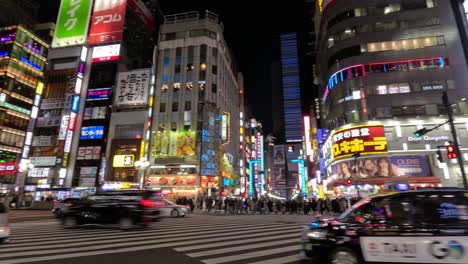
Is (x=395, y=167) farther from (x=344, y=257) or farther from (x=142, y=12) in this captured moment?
(x=142, y=12)

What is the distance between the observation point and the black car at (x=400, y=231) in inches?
193

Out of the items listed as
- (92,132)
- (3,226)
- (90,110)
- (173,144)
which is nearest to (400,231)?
(3,226)

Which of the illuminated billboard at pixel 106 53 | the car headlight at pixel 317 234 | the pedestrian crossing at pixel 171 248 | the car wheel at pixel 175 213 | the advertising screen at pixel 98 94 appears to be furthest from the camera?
the illuminated billboard at pixel 106 53

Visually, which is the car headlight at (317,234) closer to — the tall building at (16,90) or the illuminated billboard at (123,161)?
the illuminated billboard at (123,161)

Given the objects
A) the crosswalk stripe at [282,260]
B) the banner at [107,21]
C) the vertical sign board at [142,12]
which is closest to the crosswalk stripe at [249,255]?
the crosswalk stripe at [282,260]

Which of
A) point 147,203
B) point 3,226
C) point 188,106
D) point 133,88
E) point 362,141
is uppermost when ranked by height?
point 133,88

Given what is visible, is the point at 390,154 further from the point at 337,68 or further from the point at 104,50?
the point at 104,50

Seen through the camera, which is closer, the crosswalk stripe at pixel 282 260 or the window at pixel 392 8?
the crosswalk stripe at pixel 282 260

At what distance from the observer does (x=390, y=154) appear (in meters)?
33.4

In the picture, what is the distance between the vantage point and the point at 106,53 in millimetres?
54031

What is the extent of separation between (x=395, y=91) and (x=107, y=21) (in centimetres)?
5184

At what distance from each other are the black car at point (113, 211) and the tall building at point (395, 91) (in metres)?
26.2

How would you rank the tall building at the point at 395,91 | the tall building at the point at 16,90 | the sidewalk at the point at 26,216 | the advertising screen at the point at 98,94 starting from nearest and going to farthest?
the sidewalk at the point at 26,216, the tall building at the point at 395,91, the advertising screen at the point at 98,94, the tall building at the point at 16,90

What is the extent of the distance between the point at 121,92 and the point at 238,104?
36798 millimetres
